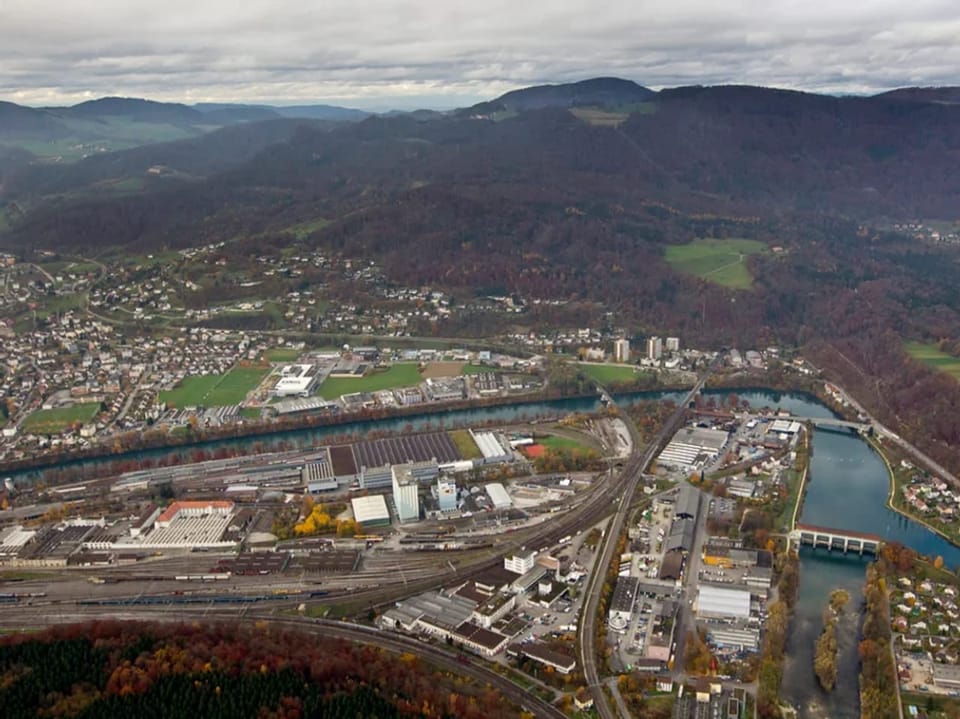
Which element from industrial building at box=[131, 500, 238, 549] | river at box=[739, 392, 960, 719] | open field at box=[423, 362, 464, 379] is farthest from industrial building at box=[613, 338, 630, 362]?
industrial building at box=[131, 500, 238, 549]

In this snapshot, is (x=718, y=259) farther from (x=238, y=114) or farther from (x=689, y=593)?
(x=238, y=114)

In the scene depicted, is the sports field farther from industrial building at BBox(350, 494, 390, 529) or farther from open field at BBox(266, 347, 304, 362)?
industrial building at BBox(350, 494, 390, 529)

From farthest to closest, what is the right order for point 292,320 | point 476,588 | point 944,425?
point 292,320
point 944,425
point 476,588

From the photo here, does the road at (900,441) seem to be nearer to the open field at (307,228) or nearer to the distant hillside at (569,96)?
the open field at (307,228)

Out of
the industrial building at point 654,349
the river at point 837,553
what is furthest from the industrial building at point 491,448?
the industrial building at point 654,349

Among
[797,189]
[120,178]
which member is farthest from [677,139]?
[120,178]

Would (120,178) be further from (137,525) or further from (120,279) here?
(137,525)
